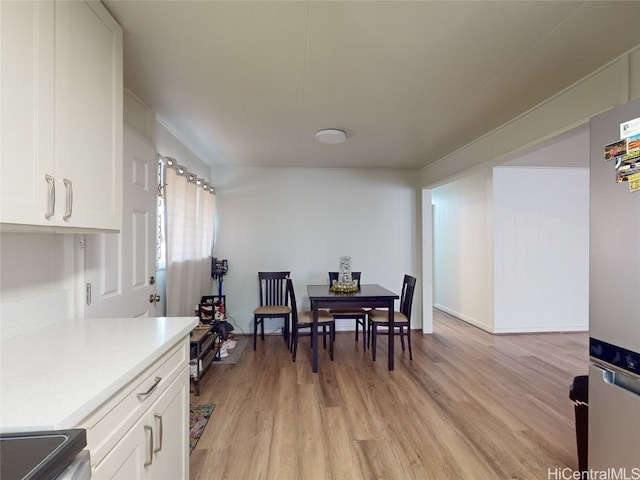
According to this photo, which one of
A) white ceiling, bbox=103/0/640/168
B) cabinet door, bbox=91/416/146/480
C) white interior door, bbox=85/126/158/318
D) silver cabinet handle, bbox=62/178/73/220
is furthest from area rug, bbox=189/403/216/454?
white ceiling, bbox=103/0/640/168

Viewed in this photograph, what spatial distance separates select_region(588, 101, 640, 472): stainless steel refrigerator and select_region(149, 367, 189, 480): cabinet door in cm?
184

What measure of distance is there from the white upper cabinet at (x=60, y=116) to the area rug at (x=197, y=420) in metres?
1.49

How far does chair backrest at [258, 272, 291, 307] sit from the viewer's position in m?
4.17

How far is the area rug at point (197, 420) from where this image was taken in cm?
203

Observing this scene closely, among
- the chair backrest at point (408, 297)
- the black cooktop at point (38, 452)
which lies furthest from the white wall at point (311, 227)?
the black cooktop at point (38, 452)

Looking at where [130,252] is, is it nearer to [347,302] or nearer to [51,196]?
[51,196]

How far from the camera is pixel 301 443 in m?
2.00

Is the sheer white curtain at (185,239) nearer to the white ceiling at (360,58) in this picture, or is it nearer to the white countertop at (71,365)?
the white ceiling at (360,58)

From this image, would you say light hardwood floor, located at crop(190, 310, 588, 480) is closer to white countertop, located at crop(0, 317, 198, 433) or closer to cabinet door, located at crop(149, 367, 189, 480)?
cabinet door, located at crop(149, 367, 189, 480)

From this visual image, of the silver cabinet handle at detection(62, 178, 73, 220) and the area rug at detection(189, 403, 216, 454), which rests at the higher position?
the silver cabinet handle at detection(62, 178, 73, 220)

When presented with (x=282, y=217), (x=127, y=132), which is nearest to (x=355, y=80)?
(x=127, y=132)

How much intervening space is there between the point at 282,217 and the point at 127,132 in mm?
2634

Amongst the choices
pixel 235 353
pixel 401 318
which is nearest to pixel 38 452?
pixel 235 353

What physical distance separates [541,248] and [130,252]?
5.18m
